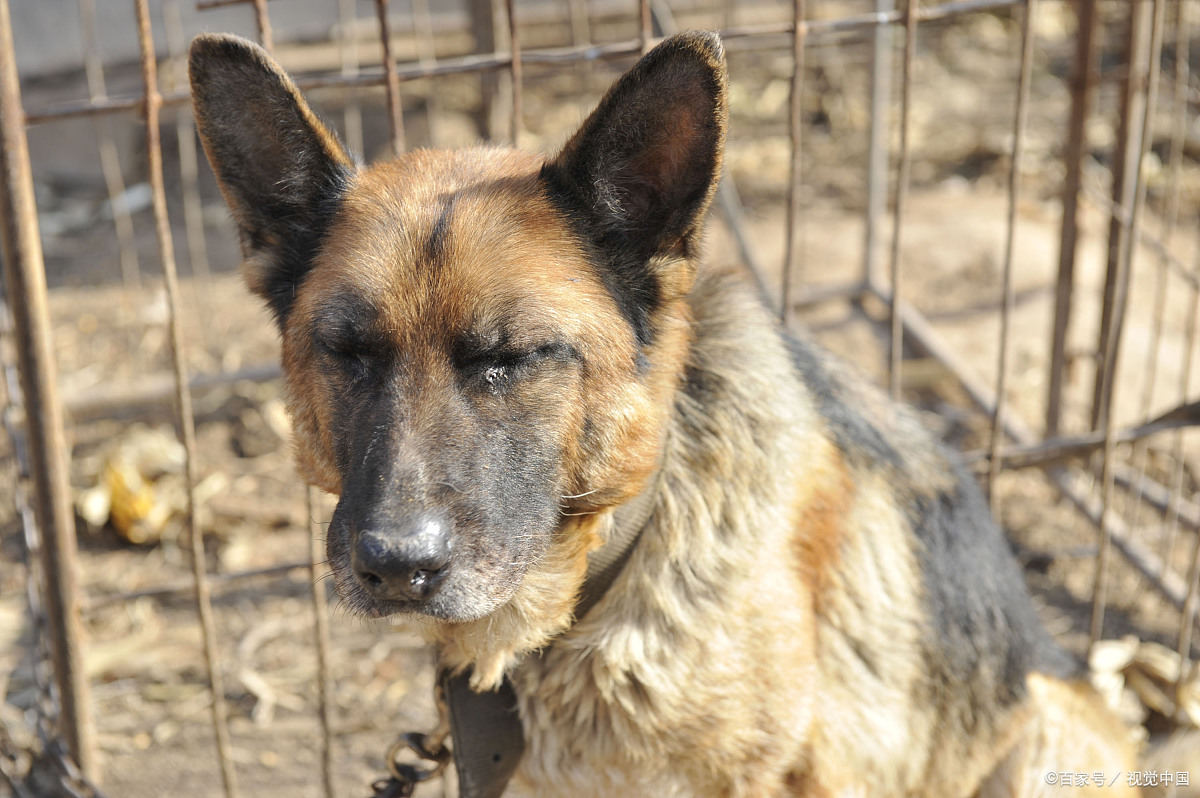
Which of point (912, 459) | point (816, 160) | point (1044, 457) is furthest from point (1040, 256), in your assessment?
point (912, 459)

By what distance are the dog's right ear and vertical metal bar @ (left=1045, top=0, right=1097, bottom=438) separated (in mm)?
3610

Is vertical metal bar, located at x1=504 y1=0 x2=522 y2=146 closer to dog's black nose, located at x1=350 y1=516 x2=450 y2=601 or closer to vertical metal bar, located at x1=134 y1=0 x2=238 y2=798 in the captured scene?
vertical metal bar, located at x1=134 y1=0 x2=238 y2=798

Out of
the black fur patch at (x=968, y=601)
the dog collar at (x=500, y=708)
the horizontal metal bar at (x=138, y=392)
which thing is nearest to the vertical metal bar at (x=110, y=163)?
the horizontal metal bar at (x=138, y=392)

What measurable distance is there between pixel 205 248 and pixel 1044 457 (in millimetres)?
6264

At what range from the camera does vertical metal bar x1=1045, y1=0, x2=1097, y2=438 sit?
444cm

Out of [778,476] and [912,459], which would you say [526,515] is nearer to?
[778,476]

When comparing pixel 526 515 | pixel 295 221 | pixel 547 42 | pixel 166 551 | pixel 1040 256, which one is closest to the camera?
pixel 526 515

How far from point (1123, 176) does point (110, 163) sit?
20.3 ft

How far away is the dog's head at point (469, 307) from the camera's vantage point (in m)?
2.01

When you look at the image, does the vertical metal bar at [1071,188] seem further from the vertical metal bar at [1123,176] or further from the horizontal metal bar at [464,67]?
the horizontal metal bar at [464,67]

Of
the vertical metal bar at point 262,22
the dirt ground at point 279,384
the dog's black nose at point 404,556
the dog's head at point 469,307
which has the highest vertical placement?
the vertical metal bar at point 262,22

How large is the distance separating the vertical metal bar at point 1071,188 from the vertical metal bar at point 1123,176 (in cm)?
18

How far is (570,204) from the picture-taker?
7.30ft

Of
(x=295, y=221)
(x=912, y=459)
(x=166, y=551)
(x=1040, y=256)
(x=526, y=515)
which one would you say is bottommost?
(x=166, y=551)
